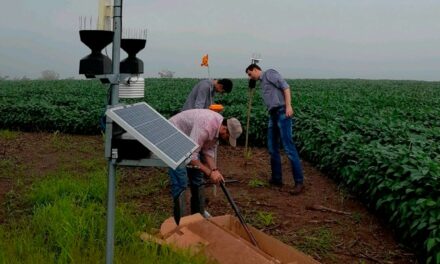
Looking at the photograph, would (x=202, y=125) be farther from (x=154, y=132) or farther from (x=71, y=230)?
(x=154, y=132)

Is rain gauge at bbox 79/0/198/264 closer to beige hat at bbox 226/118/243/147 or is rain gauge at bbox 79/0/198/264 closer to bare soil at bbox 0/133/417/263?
beige hat at bbox 226/118/243/147

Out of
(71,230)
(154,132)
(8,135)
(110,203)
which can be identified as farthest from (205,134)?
(8,135)

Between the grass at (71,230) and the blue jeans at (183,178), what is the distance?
0.48 meters

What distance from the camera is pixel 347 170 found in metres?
6.92

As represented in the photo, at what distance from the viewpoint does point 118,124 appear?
10.0 feet

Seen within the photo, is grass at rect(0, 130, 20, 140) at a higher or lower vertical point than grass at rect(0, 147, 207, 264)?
lower

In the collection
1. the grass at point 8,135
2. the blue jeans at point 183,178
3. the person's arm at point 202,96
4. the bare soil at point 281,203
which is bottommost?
the grass at point 8,135

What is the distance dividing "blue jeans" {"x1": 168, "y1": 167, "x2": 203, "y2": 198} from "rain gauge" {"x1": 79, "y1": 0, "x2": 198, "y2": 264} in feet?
5.10

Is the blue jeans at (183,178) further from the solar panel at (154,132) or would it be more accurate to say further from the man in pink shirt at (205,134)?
the solar panel at (154,132)

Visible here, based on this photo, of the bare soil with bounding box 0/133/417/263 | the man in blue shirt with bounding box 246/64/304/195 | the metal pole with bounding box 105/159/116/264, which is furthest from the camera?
the man in blue shirt with bounding box 246/64/304/195

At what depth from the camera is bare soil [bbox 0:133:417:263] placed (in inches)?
208

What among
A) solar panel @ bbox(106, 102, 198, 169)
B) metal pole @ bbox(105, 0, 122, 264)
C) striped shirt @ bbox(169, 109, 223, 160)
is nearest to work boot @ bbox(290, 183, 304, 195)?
striped shirt @ bbox(169, 109, 223, 160)

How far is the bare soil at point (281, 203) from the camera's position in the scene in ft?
17.3

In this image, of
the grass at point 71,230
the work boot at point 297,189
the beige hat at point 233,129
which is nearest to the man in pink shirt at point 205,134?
the beige hat at point 233,129
